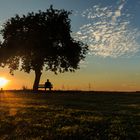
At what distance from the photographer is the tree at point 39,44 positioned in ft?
226

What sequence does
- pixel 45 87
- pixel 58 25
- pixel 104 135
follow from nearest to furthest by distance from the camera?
pixel 104 135 → pixel 45 87 → pixel 58 25

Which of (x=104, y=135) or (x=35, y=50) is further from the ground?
(x=35, y=50)

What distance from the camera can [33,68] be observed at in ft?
232

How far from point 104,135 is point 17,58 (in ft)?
195

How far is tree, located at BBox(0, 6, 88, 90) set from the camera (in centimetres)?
6888

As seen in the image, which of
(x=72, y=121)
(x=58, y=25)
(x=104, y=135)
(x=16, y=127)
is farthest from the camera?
(x=58, y=25)

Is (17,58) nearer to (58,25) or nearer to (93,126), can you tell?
(58,25)

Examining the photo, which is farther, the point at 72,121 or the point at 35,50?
the point at 35,50

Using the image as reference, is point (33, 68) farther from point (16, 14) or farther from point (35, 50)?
point (16, 14)

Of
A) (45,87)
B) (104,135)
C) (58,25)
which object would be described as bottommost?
(104,135)

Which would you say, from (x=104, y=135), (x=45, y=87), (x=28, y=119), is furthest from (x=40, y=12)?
(x=104, y=135)

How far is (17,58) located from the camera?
72125 mm

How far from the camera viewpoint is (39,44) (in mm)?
68312

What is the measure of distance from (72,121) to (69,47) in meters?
53.8
